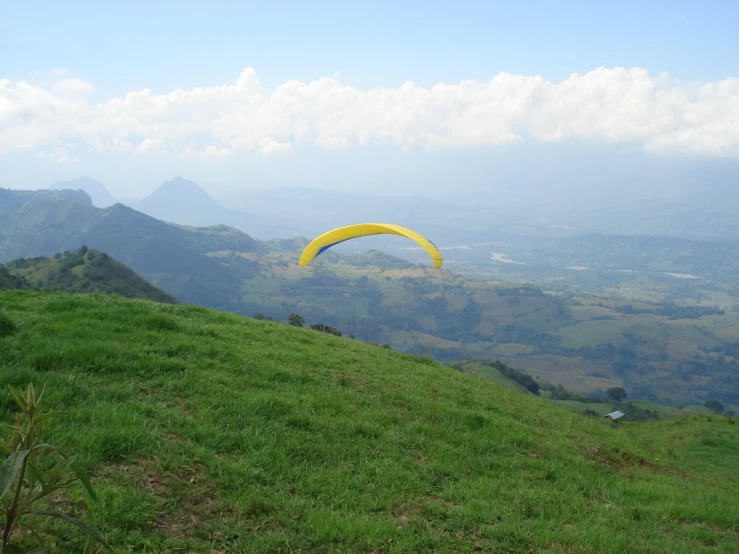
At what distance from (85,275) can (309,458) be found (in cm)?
11210

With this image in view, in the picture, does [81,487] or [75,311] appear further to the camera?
[75,311]

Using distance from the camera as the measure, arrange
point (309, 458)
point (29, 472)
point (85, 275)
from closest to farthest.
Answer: point (29, 472) → point (309, 458) → point (85, 275)

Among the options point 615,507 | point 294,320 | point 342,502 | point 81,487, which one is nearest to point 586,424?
point 615,507

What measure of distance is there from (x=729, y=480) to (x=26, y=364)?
59.2 ft

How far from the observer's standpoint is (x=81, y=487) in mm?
6195

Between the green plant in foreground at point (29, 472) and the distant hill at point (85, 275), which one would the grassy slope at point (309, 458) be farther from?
the distant hill at point (85, 275)

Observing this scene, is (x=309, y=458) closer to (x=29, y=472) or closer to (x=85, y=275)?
(x=29, y=472)

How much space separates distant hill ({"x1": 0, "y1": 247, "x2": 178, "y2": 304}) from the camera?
99.9m

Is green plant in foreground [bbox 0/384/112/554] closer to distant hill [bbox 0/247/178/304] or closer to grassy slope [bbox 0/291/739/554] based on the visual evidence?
grassy slope [bbox 0/291/739/554]

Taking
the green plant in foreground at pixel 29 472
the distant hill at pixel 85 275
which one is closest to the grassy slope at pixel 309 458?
the green plant in foreground at pixel 29 472

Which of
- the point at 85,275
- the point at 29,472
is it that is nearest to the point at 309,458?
the point at 29,472

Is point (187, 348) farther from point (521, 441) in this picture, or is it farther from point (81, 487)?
point (521, 441)

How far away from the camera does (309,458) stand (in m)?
8.48

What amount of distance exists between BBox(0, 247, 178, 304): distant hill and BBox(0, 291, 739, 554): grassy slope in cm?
9306
